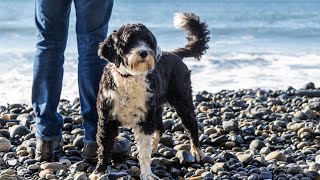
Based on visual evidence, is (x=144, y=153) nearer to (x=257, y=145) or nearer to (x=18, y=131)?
(x=257, y=145)

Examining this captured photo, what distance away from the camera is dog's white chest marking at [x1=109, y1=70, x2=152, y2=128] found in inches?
206

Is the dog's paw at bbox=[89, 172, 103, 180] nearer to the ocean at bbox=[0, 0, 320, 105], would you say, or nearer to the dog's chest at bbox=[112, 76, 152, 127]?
the dog's chest at bbox=[112, 76, 152, 127]

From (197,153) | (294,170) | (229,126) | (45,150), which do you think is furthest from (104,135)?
(229,126)

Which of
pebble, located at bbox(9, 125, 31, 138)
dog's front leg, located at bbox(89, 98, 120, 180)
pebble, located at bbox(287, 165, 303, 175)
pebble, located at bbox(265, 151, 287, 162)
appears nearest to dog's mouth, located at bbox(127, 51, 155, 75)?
dog's front leg, located at bbox(89, 98, 120, 180)

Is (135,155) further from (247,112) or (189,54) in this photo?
(247,112)

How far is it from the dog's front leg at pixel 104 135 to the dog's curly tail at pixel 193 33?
159 centimetres

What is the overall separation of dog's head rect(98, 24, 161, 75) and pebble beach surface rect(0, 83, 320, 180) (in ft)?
3.22

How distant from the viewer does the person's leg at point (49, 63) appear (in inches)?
221

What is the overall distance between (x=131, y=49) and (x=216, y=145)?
86.6 inches

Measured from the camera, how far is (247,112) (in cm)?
872

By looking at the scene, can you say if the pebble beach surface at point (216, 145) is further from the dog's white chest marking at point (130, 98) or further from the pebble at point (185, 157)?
the dog's white chest marking at point (130, 98)

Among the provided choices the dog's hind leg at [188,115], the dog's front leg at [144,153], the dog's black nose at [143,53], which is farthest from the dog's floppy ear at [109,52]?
the dog's hind leg at [188,115]

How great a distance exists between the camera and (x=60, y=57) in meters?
5.81

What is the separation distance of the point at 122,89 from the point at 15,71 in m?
7.82
